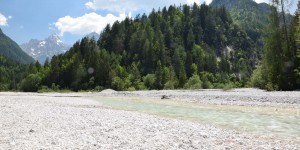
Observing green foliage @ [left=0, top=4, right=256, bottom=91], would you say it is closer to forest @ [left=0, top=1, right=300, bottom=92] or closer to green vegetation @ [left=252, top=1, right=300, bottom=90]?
forest @ [left=0, top=1, right=300, bottom=92]

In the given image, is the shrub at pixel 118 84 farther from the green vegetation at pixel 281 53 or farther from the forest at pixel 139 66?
the green vegetation at pixel 281 53

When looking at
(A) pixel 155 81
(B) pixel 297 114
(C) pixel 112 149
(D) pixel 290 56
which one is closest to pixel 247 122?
(B) pixel 297 114

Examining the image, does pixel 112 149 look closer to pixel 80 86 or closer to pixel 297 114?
pixel 297 114

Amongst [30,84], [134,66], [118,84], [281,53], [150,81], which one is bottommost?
[118,84]

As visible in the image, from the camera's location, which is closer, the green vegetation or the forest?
the green vegetation

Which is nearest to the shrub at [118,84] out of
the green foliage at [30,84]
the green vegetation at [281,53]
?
the green foliage at [30,84]

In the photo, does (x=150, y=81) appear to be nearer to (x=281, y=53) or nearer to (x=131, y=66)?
(x=131, y=66)

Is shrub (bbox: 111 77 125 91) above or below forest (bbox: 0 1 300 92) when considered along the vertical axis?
below

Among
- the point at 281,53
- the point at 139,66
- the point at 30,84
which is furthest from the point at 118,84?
the point at 281,53

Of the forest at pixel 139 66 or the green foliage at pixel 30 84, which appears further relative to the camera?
the green foliage at pixel 30 84

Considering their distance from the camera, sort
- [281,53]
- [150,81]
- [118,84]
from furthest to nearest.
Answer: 1. [150,81]
2. [118,84]
3. [281,53]

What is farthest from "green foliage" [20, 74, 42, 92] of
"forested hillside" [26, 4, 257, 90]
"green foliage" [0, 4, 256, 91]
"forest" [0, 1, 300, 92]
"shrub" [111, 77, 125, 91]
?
"shrub" [111, 77, 125, 91]

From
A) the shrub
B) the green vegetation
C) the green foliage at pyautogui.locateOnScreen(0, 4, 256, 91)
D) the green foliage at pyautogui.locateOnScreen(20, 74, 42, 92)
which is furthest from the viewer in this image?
the green foliage at pyautogui.locateOnScreen(20, 74, 42, 92)

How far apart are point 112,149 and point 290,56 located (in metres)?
51.8
